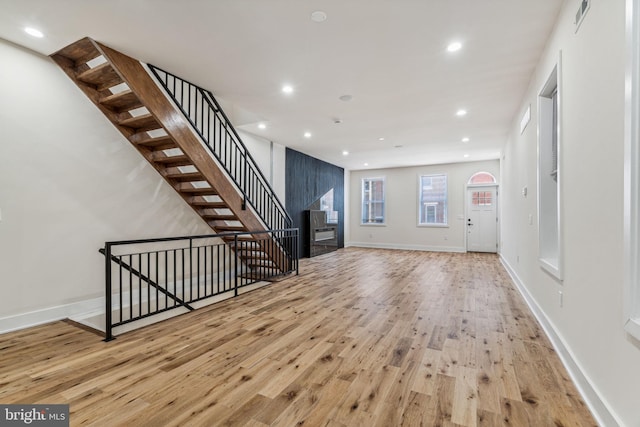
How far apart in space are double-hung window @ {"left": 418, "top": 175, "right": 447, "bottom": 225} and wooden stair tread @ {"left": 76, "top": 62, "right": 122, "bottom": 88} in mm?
8514

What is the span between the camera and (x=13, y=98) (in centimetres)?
294

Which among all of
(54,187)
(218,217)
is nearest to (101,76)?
(54,187)

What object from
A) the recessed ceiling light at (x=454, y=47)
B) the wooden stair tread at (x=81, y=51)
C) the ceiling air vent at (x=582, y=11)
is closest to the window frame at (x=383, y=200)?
the recessed ceiling light at (x=454, y=47)

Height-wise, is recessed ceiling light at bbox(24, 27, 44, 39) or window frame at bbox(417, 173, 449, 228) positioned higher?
recessed ceiling light at bbox(24, 27, 44, 39)

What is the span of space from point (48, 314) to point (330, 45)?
163 inches

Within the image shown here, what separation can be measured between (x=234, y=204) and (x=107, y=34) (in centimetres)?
228

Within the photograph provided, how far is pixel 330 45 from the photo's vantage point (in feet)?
9.53

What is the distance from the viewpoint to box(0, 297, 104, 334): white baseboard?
9.39 ft

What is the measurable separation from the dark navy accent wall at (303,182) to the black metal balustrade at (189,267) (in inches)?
63.7

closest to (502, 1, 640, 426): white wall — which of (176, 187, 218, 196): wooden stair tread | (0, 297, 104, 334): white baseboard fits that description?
(176, 187, 218, 196): wooden stair tread

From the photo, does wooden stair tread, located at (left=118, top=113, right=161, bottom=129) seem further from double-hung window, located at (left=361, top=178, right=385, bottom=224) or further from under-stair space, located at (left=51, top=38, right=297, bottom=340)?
double-hung window, located at (left=361, top=178, right=385, bottom=224)

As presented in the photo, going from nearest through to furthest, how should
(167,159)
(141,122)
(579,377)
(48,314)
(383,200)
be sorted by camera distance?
(579,377), (48,314), (141,122), (167,159), (383,200)

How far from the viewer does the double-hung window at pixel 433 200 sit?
930 centimetres

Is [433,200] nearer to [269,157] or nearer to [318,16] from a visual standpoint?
[269,157]
